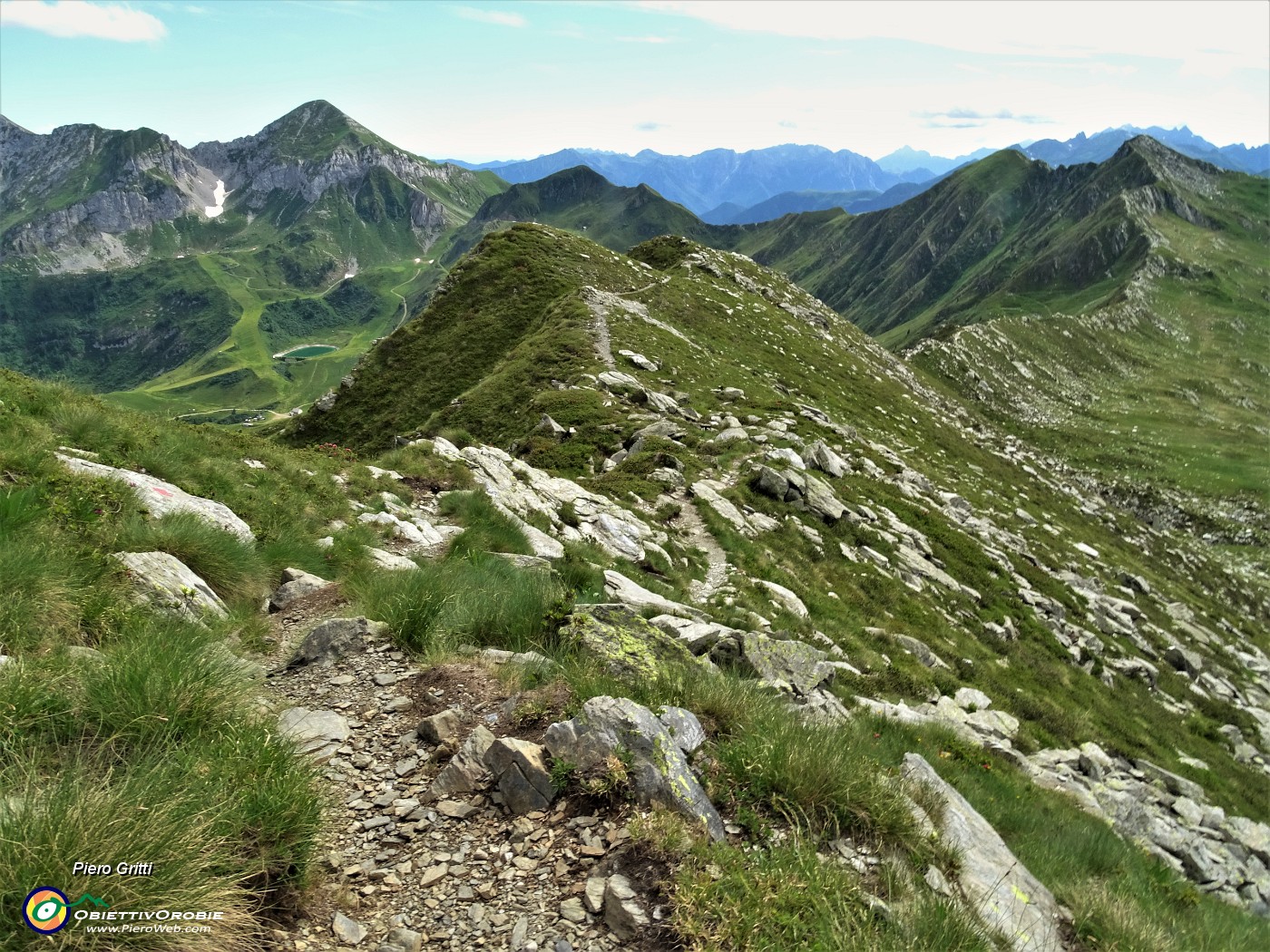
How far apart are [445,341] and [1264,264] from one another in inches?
9546

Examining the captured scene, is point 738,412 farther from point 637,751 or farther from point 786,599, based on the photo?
point 637,751

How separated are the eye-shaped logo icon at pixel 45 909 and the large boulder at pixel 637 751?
3.50 m

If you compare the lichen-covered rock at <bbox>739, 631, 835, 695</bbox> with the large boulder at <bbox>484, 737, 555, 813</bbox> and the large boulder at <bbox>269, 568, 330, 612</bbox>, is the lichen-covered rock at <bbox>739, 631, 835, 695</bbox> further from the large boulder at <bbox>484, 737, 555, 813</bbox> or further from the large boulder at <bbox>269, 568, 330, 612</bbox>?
the large boulder at <bbox>269, 568, 330, 612</bbox>

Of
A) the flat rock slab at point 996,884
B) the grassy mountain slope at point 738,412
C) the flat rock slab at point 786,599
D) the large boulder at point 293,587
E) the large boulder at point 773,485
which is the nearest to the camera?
the flat rock slab at point 996,884

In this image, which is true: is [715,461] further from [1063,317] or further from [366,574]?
[1063,317]

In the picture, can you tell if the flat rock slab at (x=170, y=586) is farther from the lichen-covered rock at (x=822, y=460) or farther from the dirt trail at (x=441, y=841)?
the lichen-covered rock at (x=822, y=460)

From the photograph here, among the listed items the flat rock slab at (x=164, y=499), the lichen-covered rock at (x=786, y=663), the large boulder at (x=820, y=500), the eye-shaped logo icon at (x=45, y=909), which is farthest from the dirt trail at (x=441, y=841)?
the large boulder at (x=820, y=500)

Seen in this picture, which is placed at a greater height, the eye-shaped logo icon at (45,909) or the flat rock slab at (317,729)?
the eye-shaped logo icon at (45,909)

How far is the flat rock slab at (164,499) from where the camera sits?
10.2 metres

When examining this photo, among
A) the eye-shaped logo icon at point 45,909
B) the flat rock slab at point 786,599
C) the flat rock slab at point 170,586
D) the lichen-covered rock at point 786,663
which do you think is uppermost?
the eye-shaped logo icon at point 45,909

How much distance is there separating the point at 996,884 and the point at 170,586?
33.7 feet

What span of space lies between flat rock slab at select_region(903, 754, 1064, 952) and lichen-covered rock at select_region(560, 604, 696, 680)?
10.5 ft

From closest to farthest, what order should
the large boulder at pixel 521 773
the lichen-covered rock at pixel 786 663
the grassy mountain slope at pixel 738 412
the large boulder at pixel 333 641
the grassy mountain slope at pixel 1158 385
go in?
the large boulder at pixel 521 773, the large boulder at pixel 333 641, the lichen-covered rock at pixel 786 663, the grassy mountain slope at pixel 738 412, the grassy mountain slope at pixel 1158 385

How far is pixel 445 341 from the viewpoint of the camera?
54906 mm
